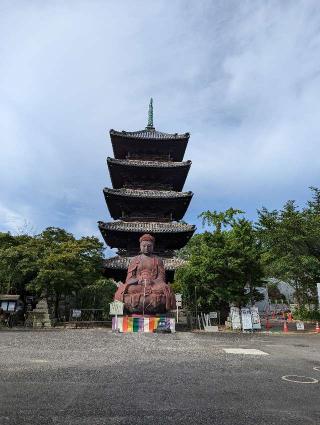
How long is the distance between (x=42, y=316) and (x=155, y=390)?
21430 millimetres

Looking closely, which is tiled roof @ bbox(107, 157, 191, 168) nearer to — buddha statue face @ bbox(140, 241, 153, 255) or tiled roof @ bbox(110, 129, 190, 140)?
tiled roof @ bbox(110, 129, 190, 140)

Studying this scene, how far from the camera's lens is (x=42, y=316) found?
2500 centimetres

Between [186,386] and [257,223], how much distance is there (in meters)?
25.8

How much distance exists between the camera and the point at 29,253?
26656 mm

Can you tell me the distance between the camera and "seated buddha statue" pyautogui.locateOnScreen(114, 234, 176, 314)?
2008 cm

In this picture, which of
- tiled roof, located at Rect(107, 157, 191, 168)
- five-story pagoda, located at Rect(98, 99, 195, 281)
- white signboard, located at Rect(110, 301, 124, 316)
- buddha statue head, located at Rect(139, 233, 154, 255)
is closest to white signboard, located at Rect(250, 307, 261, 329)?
five-story pagoda, located at Rect(98, 99, 195, 281)

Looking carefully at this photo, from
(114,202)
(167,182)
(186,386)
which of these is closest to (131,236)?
(114,202)

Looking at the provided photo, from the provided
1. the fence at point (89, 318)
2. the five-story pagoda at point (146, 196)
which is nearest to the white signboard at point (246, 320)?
the five-story pagoda at point (146, 196)

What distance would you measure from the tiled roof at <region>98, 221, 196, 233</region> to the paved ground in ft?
54.4

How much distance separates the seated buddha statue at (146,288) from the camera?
20078 mm

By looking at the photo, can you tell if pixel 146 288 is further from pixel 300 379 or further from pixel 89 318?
pixel 300 379

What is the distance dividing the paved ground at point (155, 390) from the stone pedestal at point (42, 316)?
49.0ft

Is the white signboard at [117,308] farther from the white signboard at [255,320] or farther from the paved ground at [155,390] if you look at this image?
the paved ground at [155,390]

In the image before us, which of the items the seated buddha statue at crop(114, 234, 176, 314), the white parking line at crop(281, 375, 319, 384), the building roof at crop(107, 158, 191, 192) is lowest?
the white parking line at crop(281, 375, 319, 384)
